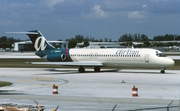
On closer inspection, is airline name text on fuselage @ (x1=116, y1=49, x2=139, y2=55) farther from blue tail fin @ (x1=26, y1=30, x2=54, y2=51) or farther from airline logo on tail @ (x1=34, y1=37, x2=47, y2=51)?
airline logo on tail @ (x1=34, y1=37, x2=47, y2=51)

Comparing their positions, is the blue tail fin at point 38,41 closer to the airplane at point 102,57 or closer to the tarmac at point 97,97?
the airplane at point 102,57

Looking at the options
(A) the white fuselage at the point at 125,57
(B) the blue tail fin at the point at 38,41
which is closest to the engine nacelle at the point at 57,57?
(A) the white fuselage at the point at 125,57

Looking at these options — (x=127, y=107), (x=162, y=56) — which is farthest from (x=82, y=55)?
(x=127, y=107)

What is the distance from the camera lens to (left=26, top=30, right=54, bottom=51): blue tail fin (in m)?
56.0

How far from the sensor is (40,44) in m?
56.2

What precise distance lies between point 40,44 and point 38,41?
0.62m

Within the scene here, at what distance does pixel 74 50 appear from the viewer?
5366 centimetres

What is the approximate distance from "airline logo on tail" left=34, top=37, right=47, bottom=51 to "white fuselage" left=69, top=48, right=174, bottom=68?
488 centimetres

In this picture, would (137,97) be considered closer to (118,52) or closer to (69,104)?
(69,104)

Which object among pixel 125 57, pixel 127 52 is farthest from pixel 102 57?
pixel 127 52

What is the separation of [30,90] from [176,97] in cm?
1094

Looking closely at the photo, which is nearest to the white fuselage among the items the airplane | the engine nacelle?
the airplane

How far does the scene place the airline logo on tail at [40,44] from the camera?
5606cm

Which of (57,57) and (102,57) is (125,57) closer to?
(102,57)
